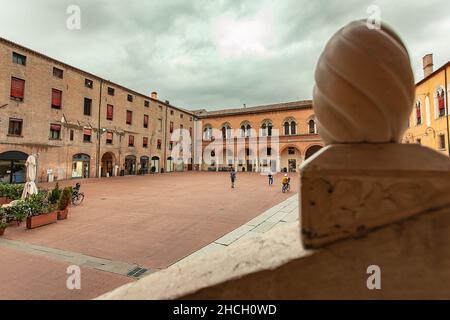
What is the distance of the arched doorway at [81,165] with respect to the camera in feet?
74.5

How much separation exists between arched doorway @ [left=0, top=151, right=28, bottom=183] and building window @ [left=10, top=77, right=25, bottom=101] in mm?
4548

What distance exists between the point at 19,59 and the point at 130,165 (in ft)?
49.0

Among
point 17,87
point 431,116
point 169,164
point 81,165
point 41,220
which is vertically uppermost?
point 17,87

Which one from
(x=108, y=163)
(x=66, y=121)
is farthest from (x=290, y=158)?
(x=66, y=121)

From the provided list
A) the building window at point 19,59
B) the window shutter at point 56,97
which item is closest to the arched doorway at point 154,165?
the window shutter at point 56,97

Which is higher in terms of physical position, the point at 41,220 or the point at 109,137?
the point at 109,137

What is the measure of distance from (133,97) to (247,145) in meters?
18.6

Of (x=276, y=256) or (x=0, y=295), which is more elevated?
(x=276, y=256)

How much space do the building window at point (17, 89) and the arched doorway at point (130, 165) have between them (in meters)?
12.2

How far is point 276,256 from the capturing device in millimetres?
1104

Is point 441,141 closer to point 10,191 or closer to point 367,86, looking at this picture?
point 367,86

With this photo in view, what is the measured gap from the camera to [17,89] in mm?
18375

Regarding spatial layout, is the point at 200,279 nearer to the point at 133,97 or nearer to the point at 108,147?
the point at 108,147

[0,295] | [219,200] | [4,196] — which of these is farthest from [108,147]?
[0,295]
